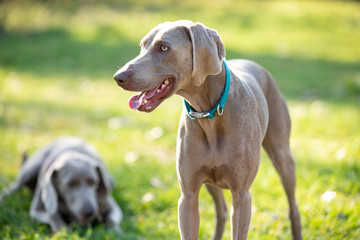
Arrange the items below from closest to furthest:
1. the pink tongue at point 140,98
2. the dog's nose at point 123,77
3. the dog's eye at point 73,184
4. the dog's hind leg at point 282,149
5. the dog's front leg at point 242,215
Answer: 1. the dog's nose at point 123,77
2. the pink tongue at point 140,98
3. the dog's front leg at point 242,215
4. the dog's hind leg at point 282,149
5. the dog's eye at point 73,184

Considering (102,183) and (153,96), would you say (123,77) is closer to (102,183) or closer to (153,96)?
(153,96)

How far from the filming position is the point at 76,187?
15.6 ft

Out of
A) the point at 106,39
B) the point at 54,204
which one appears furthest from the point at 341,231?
the point at 106,39

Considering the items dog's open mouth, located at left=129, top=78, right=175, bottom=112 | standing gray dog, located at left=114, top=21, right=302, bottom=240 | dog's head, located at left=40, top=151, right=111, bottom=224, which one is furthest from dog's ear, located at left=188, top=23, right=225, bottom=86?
dog's head, located at left=40, top=151, right=111, bottom=224

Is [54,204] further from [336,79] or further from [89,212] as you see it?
[336,79]

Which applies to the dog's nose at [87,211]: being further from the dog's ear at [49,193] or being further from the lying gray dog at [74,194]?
the dog's ear at [49,193]

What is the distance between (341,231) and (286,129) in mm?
1007

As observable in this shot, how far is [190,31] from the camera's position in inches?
105

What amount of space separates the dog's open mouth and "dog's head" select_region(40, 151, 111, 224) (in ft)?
7.14

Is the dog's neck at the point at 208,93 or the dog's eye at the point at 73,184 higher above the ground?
the dog's neck at the point at 208,93

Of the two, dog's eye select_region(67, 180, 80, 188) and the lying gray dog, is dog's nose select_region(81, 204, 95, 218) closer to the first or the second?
the lying gray dog

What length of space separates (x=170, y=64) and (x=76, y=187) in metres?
2.55

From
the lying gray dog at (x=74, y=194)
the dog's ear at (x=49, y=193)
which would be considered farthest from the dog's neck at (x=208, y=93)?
the dog's ear at (x=49, y=193)

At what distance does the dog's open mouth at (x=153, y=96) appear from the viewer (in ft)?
8.76
